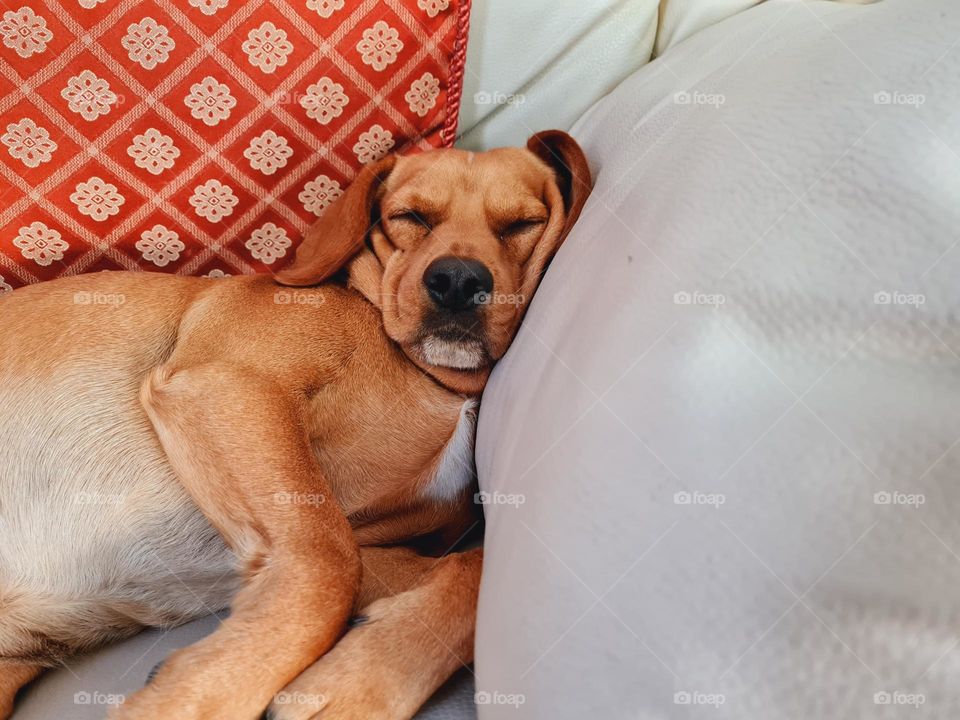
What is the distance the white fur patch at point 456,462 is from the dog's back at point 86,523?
0.43 meters

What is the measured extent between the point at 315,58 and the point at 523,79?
549 mm

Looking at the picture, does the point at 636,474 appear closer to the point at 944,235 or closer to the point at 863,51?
the point at 944,235

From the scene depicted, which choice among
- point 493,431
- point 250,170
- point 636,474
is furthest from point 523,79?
point 636,474

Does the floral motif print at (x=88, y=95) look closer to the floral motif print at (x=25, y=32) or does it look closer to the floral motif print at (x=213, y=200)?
the floral motif print at (x=25, y=32)

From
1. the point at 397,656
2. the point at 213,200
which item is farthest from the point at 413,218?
the point at 397,656

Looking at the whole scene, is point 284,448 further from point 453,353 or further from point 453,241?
point 453,241

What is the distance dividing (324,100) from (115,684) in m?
1.25

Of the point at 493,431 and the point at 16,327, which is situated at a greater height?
the point at 16,327

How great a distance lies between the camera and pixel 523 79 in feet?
5.89

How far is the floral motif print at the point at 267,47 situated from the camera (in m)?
1.50

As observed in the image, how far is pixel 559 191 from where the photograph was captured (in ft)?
5.38

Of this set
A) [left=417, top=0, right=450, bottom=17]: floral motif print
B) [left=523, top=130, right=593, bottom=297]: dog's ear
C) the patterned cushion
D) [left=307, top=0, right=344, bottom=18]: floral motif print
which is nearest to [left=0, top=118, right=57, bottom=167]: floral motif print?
the patterned cushion

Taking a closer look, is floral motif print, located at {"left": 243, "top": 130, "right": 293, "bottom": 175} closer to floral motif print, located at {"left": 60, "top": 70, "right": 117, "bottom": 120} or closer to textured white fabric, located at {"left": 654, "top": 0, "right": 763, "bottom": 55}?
floral motif print, located at {"left": 60, "top": 70, "right": 117, "bottom": 120}

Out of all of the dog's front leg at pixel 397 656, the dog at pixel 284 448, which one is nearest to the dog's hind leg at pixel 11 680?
the dog at pixel 284 448
